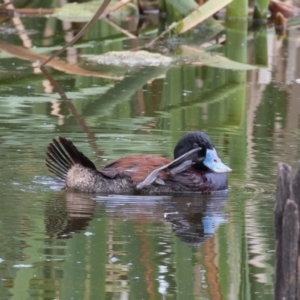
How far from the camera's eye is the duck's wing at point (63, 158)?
5848 millimetres

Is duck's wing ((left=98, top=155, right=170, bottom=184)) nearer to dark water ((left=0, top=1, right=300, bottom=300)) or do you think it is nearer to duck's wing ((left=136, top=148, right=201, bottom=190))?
duck's wing ((left=136, top=148, right=201, bottom=190))

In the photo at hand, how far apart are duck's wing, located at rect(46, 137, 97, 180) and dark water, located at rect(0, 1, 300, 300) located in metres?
0.09

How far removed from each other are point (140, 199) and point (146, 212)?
1.10 ft

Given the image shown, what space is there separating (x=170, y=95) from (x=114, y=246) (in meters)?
4.77

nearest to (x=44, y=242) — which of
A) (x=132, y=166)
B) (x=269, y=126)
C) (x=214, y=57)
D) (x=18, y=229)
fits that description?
(x=18, y=229)

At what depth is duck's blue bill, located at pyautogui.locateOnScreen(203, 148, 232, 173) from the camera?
5938 millimetres

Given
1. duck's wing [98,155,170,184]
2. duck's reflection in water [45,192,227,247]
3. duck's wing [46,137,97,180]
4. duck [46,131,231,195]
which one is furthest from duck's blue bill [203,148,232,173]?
duck's wing [46,137,97,180]

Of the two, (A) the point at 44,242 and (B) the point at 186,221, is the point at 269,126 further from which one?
(A) the point at 44,242

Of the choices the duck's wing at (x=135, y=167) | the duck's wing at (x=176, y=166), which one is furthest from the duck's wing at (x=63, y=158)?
the duck's wing at (x=176, y=166)

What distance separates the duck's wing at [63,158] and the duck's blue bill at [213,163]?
2.33 ft

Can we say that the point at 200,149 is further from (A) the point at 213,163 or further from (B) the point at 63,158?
(B) the point at 63,158

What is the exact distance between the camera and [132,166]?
5.88 m

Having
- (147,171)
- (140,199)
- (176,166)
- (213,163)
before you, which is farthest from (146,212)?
(213,163)

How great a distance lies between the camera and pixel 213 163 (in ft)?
19.7
